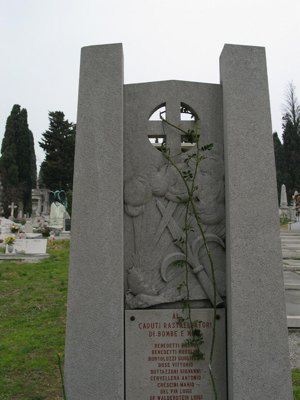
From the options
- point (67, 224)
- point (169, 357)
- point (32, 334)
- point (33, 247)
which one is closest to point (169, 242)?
point (169, 357)

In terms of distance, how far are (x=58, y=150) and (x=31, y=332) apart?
50.0 m

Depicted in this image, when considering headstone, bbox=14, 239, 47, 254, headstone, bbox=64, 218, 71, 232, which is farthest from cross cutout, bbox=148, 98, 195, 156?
headstone, bbox=64, 218, 71, 232

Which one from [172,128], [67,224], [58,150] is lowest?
[172,128]

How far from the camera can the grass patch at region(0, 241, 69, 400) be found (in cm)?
→ 408

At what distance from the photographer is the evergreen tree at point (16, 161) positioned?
4862 centimetres

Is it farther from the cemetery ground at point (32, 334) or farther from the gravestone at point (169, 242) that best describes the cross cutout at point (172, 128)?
the cemetery ground at point (32, 334)

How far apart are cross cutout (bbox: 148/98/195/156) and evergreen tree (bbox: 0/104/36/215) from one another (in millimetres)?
47801

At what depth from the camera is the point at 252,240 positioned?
119 inches

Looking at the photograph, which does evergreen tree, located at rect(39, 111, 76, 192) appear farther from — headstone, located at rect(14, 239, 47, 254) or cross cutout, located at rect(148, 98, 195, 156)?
cross cutout, located at rect(148, 98, 195, 156)

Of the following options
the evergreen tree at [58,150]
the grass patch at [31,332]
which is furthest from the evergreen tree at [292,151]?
the grass patch at [31,332]

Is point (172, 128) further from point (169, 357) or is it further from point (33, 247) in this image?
point (33, 247)

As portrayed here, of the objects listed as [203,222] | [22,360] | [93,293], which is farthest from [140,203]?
[22,360]

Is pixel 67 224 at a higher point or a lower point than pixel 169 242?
higher

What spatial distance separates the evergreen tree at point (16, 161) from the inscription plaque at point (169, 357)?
47948 mm
